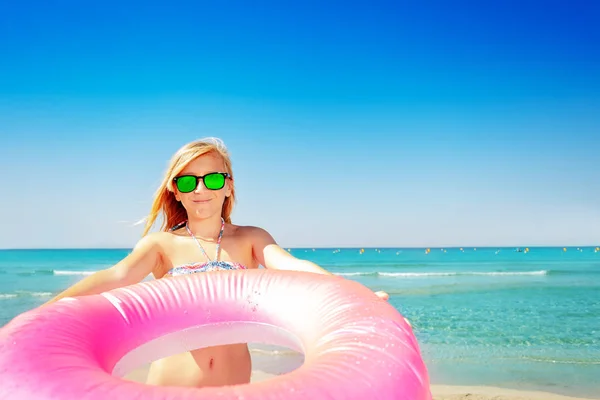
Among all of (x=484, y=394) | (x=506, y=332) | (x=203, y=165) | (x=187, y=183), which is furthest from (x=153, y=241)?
(x=506, y=332)

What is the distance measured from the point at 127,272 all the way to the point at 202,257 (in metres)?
0.33

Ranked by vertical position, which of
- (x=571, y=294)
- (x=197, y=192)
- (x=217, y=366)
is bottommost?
(x=571, y=294)

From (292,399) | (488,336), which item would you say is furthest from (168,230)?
(488,336)

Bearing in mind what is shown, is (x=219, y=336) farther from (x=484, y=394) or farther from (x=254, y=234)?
(x=484, y=394)

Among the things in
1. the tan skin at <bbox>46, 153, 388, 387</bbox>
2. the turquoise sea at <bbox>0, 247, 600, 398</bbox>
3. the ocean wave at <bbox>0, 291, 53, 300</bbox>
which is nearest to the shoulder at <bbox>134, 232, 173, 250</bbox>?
the tan skin at <bbox>46, 153, 388, 387</bbox>

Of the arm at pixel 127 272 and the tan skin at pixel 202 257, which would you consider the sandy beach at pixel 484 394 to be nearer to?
the tan skin at pixel 202 257

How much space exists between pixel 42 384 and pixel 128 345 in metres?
0.60

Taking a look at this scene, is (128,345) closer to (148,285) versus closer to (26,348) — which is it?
(148,285)

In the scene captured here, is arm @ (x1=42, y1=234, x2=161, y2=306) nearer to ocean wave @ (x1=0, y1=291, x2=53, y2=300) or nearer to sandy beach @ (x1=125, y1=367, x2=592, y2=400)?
sandy beach @ (x1=125, y1=367, x2=592, y2=400)

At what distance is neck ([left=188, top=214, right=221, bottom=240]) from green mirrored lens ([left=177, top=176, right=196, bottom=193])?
0.16 meters

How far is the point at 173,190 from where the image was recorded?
2447 mm

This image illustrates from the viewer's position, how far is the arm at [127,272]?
80.7 inches

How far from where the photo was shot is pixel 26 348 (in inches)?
54.0

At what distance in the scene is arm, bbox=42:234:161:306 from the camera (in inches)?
80.7
